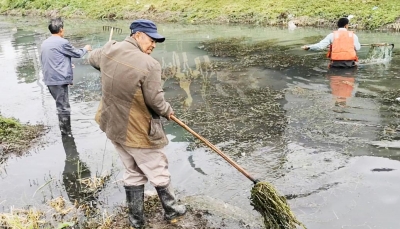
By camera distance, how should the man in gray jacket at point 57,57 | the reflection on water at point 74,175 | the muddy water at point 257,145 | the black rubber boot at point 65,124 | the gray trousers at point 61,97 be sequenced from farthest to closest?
the black rubber boot at point 65,124 → the gray trousers at point 61,97 → the man in gray jacket at point 57,57 → the reflection on water at point 74,175 → the muddy water at point 257,145

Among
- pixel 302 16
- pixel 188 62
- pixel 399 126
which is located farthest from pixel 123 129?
pixel 302 16

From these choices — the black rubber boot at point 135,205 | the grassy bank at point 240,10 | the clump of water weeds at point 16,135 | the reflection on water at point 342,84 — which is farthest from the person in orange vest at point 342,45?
the grassy bank at point 240,10

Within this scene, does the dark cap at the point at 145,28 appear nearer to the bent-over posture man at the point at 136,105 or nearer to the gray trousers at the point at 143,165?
the bent-over posture man at the point at 136,105

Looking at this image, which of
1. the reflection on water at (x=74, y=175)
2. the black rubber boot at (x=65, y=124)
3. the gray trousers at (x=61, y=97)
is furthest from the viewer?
the black rubber boot at (x=65, y=124)

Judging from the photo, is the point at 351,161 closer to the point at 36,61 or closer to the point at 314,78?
the point at 314,78

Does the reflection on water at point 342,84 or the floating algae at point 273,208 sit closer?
the floating algae at point 273,208

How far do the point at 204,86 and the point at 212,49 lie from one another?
21.6 feet

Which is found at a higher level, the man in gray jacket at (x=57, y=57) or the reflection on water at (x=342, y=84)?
the man in gray jacket at (x=57, y=57)

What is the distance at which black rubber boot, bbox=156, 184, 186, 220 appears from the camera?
450 cm

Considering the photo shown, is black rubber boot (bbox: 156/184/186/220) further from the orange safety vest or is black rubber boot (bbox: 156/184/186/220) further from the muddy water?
the orange safety vest

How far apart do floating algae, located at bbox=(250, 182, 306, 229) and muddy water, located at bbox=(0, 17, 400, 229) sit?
41 centimetres

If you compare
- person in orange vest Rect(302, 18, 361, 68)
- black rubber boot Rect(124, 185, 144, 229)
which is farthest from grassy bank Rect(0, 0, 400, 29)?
black rubber boot Rect(124, 185, 144, 229)

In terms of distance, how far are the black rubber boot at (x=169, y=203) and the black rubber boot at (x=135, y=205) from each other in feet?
0.73

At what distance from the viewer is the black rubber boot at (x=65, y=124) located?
299 inches
